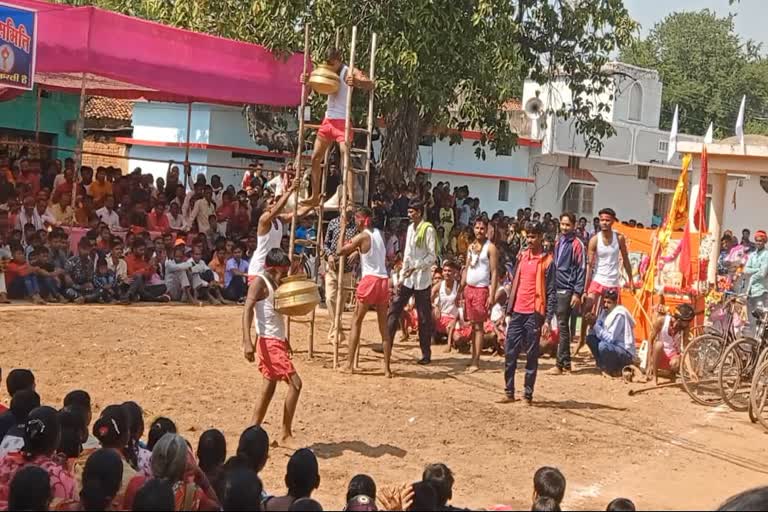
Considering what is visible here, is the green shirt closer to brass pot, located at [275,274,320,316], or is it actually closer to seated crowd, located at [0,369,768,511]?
brass pot, located at [275,274,320,316]

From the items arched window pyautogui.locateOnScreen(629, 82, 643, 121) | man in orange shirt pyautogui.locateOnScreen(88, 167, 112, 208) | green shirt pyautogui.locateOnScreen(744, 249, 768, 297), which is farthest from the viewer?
arched window pyautogui.locateOnScreen(629, 82, 643, 121)

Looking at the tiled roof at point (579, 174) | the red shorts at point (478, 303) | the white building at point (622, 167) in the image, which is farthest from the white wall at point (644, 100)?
the red shorts at point (478, 303)

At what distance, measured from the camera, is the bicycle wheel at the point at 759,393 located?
9977mm

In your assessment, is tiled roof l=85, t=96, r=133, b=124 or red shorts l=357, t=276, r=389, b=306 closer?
red shorts l=357, t=276, r=389, b=306

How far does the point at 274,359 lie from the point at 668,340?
5.79 metres

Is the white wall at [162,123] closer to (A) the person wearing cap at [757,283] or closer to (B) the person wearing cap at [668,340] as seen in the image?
(A) the person wearing cap at [757,283]

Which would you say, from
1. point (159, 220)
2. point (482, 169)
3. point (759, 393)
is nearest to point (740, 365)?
point (759, 393)

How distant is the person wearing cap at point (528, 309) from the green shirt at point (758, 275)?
4.81 m

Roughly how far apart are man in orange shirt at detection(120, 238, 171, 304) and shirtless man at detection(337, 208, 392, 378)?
15.4ft

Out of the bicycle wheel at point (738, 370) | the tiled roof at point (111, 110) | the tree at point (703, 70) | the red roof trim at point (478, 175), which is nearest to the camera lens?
the bicycle wheel at point (738, 370)

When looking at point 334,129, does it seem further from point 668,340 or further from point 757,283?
point 757,283

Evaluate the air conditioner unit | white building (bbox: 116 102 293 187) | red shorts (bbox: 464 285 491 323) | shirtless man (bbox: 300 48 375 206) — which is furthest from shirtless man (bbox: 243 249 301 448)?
white building (bbox: 116 102 293 187)

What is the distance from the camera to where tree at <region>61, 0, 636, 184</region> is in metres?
16.7

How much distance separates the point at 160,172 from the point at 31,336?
15.2 m
